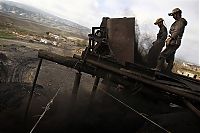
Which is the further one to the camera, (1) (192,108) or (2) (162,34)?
(2) (162,34)

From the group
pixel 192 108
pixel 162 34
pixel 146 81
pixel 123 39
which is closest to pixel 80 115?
pixel 123 39

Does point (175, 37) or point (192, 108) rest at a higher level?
point (175, 37)

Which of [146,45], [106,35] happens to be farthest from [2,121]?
[146,45]

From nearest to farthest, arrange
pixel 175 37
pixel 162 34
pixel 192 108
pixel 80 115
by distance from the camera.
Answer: pixel 192 108, pixel 175 37, pixel 162 34, pixel 80 115

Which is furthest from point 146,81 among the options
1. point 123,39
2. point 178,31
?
point 178,31

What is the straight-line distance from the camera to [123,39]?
22.8 feet

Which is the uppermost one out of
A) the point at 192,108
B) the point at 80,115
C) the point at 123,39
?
the point at 123,39

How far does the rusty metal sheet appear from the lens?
6.88 meters

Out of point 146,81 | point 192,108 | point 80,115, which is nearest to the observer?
A: point 192,108

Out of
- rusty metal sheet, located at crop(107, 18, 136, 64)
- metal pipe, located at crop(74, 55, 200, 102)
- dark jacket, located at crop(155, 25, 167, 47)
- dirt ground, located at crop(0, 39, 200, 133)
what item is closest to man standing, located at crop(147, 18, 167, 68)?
dark jacket, located at crop(155, 25, 167, 47)

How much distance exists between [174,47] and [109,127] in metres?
3.23

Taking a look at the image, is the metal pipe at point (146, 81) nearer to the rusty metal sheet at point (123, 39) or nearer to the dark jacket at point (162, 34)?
the rusty metal sheet at point (123, 39)

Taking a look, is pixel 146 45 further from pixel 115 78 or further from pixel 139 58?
pixel 115 78

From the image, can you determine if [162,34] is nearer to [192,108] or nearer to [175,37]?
[175,37]
